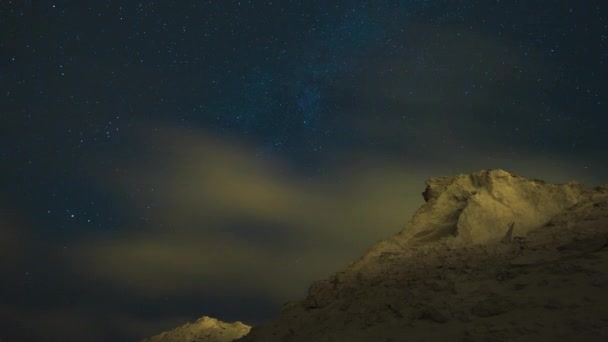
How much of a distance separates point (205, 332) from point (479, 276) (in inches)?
934

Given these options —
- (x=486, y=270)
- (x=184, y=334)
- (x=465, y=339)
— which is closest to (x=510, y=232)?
(x=486, y=270)

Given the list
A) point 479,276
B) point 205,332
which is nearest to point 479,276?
point 479,276

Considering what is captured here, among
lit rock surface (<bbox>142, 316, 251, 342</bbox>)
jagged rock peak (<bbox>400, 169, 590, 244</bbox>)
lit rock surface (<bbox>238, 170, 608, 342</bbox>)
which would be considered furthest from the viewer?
lit rock surface (<bbox>142, 316, 251, 342</bbox>)

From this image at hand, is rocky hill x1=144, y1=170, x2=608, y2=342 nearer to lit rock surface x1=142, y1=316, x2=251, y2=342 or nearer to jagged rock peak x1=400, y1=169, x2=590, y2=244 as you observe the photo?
jagged rock peak x1=400, y1=169, x2=590, y2=244

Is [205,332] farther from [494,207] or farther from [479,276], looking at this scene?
[479,276]

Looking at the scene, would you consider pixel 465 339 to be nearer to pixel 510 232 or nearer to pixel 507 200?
pixel 510 232

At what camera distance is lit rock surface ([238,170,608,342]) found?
31.6 feet

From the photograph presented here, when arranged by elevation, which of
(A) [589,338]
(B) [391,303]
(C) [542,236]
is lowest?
(A) [589,338]

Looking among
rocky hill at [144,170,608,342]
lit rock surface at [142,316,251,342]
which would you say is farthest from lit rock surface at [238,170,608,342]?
lit rock surface at [142,316,251,342]

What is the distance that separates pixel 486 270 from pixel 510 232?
2205mm

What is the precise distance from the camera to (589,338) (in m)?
8.35

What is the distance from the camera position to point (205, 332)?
31438 millimetres

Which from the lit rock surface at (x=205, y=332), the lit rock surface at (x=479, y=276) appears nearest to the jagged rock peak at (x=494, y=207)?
the lit rock surface at (x=479, y=276)

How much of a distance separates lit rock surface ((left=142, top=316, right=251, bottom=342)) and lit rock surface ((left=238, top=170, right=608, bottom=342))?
1515 cm
